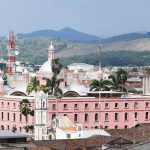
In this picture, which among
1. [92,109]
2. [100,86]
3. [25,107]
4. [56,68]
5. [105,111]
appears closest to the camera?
[25,107]

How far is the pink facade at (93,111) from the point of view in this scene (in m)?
102

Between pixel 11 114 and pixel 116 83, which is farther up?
pixel 116 83

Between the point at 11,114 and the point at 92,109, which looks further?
the point at 11,114

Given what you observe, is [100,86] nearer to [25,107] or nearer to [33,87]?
[33,87]

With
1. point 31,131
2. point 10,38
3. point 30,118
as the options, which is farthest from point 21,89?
point 10,38

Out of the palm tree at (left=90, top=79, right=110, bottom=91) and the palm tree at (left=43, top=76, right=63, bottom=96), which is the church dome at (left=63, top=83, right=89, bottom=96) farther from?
the palm tree at (left=43, top=76, right=63, bottom=96)

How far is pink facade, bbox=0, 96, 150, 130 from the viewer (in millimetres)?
102125

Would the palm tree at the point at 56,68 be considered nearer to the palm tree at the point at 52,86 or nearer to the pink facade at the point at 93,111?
the palm tree at the point at 52,86

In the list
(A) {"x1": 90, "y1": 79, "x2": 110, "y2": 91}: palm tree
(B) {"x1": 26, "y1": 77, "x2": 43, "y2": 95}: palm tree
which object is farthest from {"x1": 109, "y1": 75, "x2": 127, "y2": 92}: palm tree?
(B) {"x1": 26, "y1": 77, "x2": 43, "y2": 95}: palm tree

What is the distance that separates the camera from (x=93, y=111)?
341 ft

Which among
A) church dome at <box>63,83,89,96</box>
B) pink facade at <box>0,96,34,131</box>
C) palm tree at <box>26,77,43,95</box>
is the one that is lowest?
pink facade at <box>0,96,34,131</box>

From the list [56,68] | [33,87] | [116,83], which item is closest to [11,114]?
[33,87]

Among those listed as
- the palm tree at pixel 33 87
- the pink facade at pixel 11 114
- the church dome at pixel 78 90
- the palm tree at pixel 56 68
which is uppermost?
the palm tree at pixel 56 68

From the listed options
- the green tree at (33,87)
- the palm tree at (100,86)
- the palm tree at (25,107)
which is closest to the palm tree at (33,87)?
the green tree at (33,87)
